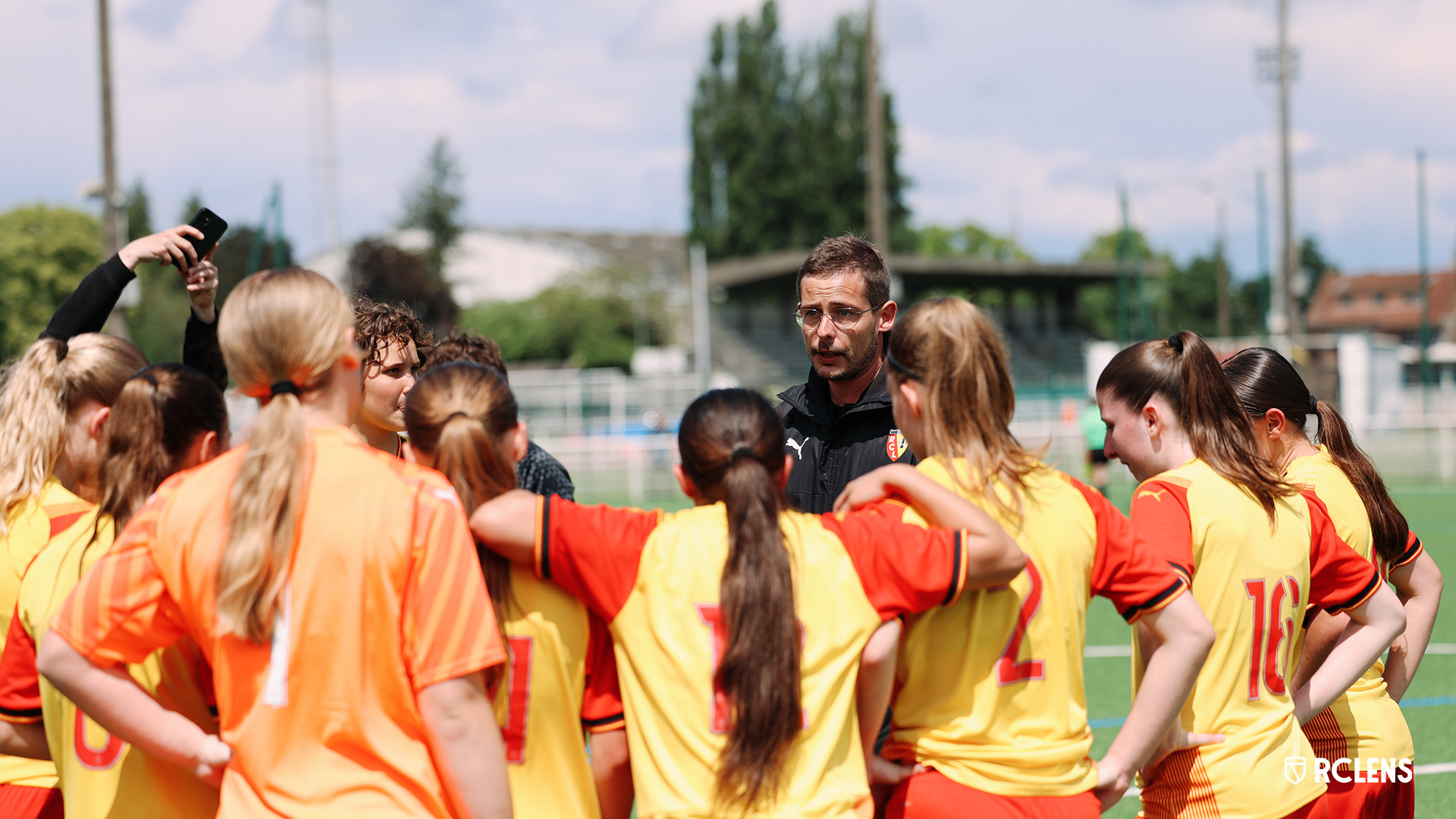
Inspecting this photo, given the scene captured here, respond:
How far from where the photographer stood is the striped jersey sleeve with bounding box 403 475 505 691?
6.84ft

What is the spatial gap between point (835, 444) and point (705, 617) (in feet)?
5.59

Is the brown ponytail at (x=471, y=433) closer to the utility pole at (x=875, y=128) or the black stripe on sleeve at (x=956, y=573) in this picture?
the black stripe on sleeve at (x=956, y=573)

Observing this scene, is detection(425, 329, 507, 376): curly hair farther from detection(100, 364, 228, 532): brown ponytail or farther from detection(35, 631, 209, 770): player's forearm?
detection(35, 631, 209, 770): player's forearm

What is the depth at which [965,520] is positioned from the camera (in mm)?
2295

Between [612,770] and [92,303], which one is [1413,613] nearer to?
[612,770]

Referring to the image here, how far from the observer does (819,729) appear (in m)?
2.22

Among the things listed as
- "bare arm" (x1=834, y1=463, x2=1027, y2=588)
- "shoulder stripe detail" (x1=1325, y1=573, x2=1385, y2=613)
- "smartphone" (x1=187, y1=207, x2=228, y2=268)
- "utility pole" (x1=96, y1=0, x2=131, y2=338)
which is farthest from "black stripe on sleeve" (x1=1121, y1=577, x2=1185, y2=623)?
"utility pole" (x1=96, y1=0, x2=131, y2=338)

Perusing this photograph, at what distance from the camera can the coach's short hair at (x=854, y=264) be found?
12.6 feet

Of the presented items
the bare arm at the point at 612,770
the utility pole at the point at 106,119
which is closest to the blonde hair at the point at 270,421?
the bare arm at the point at 612,770

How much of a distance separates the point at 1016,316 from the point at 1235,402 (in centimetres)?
4953

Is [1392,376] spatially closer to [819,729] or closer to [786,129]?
[819,729]

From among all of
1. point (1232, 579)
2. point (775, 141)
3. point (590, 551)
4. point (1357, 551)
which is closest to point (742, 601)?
point (590, 551)

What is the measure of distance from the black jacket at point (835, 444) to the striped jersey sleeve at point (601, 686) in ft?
4.77

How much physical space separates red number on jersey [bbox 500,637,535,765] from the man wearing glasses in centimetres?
163
